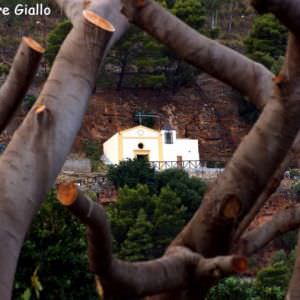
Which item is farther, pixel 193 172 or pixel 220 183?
pixel 193 172

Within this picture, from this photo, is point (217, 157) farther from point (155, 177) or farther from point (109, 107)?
point (155, 177)

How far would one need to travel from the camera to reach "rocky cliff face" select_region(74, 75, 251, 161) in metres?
26.9

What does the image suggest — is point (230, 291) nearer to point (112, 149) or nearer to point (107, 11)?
point (107, 11)

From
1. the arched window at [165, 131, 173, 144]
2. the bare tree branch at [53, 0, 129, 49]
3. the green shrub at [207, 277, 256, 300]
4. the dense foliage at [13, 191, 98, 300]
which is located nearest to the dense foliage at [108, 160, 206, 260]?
the arched window at [165, 131, 173, 144]

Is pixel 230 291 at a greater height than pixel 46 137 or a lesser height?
lesser

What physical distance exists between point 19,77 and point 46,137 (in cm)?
16

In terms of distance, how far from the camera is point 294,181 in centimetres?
2430

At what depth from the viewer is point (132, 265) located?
1784mm

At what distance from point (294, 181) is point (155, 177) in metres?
4.24

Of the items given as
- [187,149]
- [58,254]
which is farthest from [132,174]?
[58,254]

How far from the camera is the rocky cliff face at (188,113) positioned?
26.9m

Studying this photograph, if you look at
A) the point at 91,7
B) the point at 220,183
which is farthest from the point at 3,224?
the point at 91,7

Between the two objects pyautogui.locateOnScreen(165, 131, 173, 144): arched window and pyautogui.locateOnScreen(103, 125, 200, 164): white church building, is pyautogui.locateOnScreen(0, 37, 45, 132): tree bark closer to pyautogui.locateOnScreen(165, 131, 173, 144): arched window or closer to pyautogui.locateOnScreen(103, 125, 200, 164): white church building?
pyautogui.locateOnScreen(103, 125, 200, 164): white church building

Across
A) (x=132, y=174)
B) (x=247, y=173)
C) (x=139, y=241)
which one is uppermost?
(x=247, y=173)
